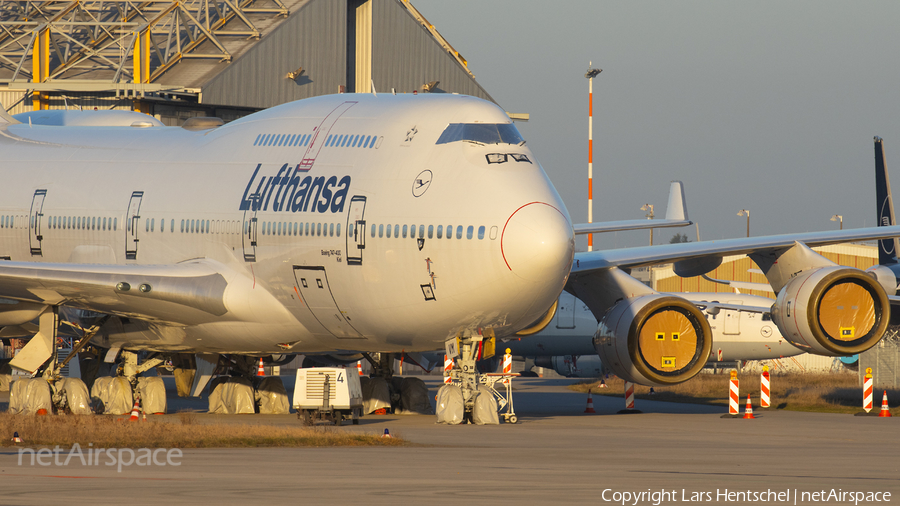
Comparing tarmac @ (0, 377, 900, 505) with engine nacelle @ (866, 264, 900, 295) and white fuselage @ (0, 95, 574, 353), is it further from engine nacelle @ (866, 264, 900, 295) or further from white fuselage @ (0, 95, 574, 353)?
engine nacelle @ (866, 264, 900, 295)

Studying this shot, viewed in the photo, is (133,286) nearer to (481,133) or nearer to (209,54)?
(481,133)

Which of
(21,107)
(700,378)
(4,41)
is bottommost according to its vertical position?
(700,378)

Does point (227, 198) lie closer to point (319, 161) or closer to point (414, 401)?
point (319, 161)

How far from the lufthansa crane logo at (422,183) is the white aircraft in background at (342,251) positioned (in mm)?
64

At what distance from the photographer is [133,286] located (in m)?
25.9

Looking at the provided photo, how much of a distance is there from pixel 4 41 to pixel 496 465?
4735 centimetres

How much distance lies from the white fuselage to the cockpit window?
0.38ft

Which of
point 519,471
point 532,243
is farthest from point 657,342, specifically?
point 519,471

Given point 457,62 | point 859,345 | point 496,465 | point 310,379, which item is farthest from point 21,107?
point 496,465

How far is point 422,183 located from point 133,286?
673 centimetres

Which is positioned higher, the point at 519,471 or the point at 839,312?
the point at 839,312

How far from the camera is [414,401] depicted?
29031 mm

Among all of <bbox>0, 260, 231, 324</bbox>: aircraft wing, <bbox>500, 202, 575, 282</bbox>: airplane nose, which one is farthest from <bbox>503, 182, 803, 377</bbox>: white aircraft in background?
<bbox>500, 202, 575, 282</bbox>: airplane nose

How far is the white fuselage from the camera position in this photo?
2245cm
